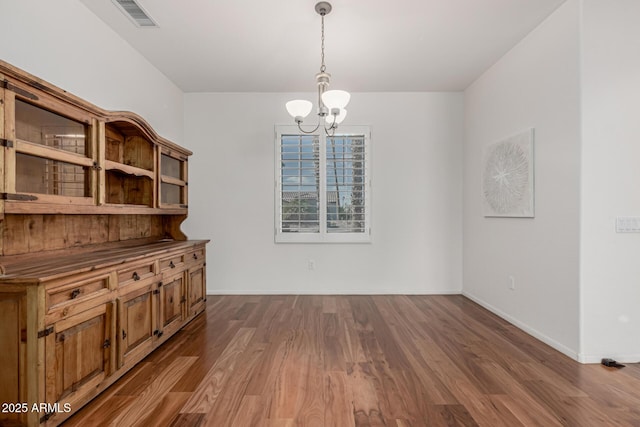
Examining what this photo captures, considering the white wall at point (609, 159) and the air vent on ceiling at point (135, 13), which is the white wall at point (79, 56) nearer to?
the air vent on ceiling at point (135, 13)

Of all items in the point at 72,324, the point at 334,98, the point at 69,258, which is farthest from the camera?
the point at 334,98

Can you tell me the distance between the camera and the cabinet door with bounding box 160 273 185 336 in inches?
114

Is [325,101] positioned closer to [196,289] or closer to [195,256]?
[195,256]

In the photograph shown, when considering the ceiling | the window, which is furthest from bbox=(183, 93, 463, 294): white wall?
the ceiling

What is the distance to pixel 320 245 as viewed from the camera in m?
4.65

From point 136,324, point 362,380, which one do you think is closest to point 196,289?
point 136,324

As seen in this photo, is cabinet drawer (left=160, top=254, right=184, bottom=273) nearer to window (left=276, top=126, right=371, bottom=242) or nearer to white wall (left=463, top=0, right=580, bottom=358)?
window (left=276, top=126, right=371, bottom=242)

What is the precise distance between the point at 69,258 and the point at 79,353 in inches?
26.5

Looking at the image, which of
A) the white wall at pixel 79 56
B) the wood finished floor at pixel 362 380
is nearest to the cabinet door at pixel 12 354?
the wood finished floor at pixel 362 380

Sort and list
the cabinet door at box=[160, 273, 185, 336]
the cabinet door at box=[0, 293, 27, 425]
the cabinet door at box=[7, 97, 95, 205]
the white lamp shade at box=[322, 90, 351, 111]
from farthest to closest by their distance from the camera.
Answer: the cabinet door at box=[160, 273, 185, 336] < the white lamp shade at box=[322, 90, 351, 111] < the cabinet door at box=[7, 97, 95, 205] < the cabinet door at box=[0, 293, 27, 425]

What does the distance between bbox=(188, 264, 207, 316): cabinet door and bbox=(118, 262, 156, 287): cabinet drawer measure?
2.49 ft

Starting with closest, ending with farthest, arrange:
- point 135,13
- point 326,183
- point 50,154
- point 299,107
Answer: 1. point 50,154
2. point 299,107
3. point 135,13
4. point 326,183

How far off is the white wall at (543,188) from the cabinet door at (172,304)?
11.3 feet

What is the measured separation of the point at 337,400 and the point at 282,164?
10.7 feet
